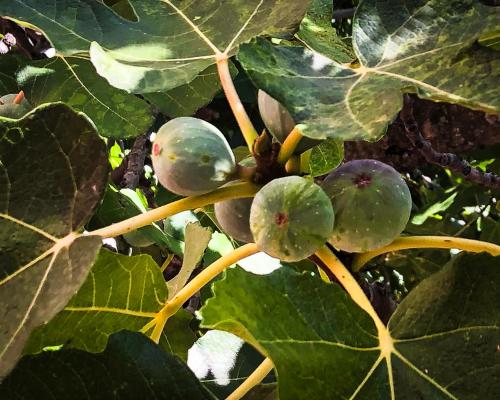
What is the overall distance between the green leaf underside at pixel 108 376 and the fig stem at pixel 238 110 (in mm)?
274

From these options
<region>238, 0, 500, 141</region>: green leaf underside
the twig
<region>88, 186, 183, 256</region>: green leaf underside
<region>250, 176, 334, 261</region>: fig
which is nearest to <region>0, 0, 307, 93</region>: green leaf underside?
<region>238, 0, 500, 141</region>: green leaf underside

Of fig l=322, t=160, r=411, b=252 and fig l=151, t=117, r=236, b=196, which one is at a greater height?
fig l=151, t=117, r=236, b=196

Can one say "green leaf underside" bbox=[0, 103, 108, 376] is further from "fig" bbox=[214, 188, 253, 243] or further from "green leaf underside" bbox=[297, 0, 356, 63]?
"green leaf underside" bbox=[297, 0, 356, 63]

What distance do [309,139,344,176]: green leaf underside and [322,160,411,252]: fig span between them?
314mm

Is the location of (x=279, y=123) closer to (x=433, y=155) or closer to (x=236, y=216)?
(x=236, y=216)

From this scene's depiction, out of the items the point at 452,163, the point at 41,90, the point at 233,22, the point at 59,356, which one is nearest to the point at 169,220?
the point at 41,90

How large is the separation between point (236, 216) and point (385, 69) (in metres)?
0.25

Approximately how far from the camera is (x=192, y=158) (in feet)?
2.74

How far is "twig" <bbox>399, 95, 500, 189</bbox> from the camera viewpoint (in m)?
1.45

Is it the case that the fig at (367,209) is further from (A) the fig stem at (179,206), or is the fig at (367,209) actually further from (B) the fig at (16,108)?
(B) the fig at (16,108)

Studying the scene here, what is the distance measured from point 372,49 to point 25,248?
1.57 feet

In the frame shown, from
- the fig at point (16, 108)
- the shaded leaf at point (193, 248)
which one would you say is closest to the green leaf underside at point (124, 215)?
the fig at point (16, 108)

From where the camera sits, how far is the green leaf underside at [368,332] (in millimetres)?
741

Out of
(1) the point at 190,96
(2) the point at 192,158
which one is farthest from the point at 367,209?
(1) the point at 190,96
